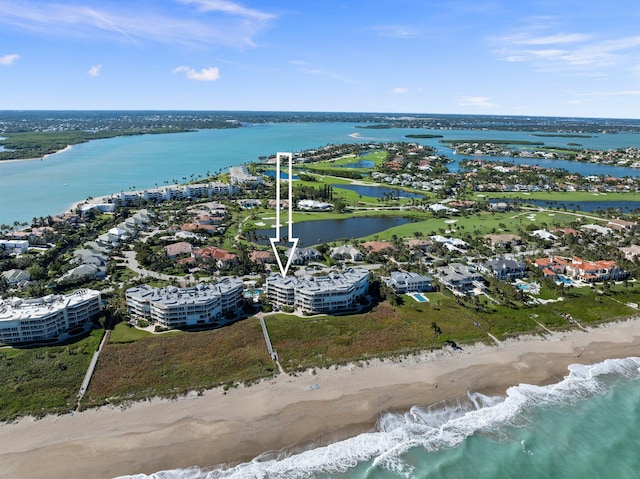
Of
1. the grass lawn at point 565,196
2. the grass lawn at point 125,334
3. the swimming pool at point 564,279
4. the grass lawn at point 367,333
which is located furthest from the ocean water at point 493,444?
the grass lawn at point 565,196

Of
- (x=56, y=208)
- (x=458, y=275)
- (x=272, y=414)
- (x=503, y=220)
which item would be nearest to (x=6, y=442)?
(x=272, y=414)

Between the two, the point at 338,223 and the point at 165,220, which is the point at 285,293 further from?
the point at 165,220

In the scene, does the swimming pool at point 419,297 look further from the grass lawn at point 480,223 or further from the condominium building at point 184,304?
the grass lawn at point 480,223

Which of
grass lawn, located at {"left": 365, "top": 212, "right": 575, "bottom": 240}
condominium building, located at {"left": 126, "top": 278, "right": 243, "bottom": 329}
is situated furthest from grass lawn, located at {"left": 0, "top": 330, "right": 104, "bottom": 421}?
grass lawn, located at {"left": 365, "top": 212, "right": 575, "bottom": 240}

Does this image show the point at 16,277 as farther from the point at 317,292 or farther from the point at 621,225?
the point at 621,225

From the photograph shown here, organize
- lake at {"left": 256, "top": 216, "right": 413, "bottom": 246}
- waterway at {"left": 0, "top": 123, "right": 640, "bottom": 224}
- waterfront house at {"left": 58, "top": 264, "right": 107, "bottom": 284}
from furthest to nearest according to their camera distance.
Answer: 1. waterway at {"left": 0, "top": 123, "right": 640, "bottom": 224}
2. lake at {"left": 256, "top": 216, "right": 413, "bottom": 246}
3. waterfront house at {"left": 58, "top": 264, "right": 107, "bottom": 284}

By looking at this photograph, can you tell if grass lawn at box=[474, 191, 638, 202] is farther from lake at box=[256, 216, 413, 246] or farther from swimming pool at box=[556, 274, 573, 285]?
Answer: swimming pool at box=[556, 274, 573, 285]

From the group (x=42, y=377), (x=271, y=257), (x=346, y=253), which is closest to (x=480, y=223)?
(x=346, y=253)

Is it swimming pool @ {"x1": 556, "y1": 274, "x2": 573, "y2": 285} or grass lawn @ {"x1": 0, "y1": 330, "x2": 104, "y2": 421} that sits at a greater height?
swimming pool @ {"x1": 556, "y1": 274, "x2": 573, "y2": 285}
